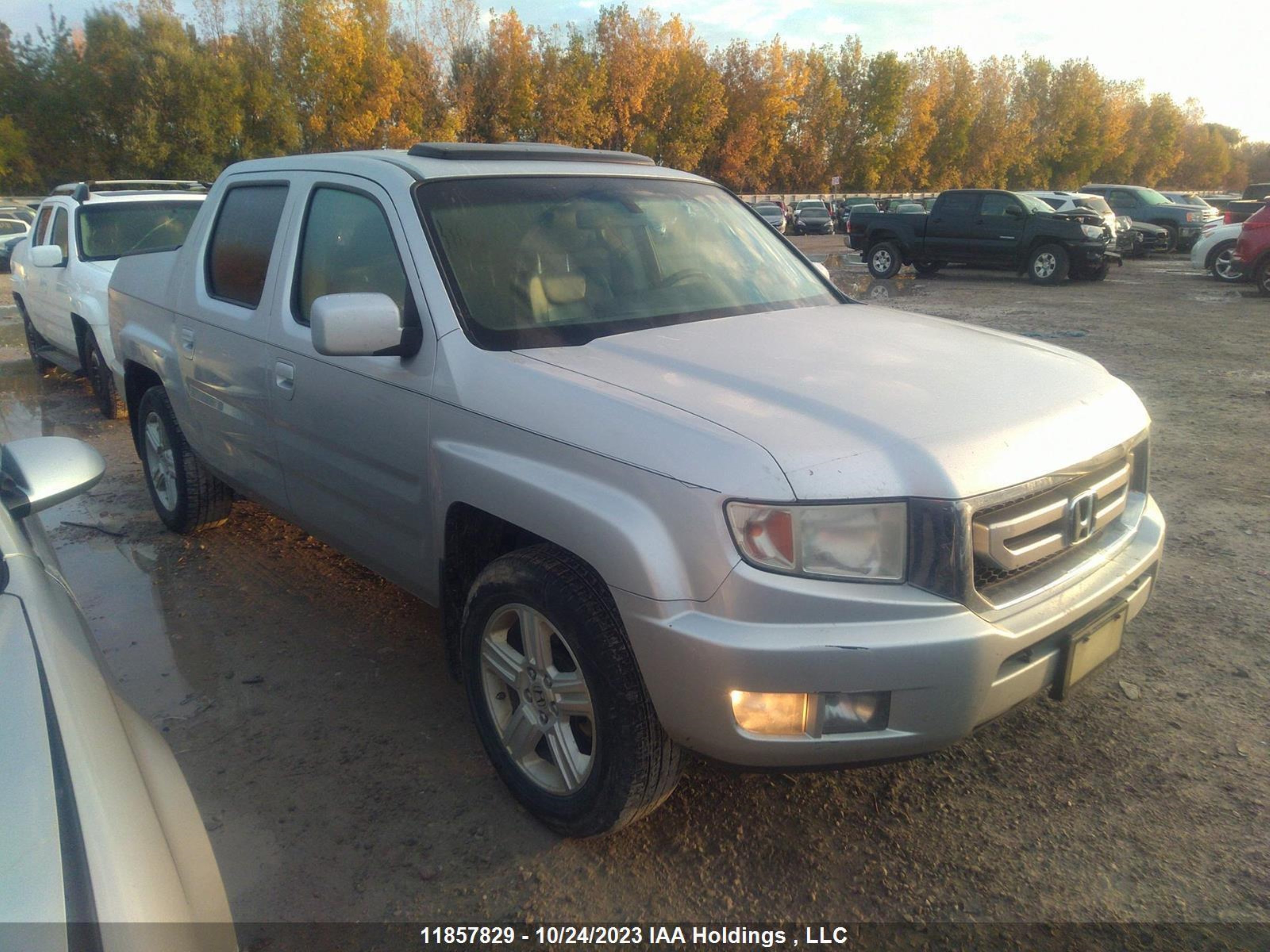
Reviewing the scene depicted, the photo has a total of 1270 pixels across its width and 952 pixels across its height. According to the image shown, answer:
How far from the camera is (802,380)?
2.49m

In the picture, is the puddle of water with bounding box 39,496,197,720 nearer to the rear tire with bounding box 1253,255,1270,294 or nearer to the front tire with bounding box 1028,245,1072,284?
the rear tire with bounding box 1253,255,1270,294

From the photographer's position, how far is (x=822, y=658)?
6.72ft

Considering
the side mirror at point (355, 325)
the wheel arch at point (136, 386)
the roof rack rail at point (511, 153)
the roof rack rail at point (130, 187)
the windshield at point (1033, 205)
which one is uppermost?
the roof rack rail at point (511, 153)

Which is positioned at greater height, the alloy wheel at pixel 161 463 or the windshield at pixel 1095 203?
the windshield at pixel 1095 203

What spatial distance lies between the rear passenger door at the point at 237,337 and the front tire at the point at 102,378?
12.1ft

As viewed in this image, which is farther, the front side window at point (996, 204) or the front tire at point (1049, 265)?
the front side window at point (996, 204)

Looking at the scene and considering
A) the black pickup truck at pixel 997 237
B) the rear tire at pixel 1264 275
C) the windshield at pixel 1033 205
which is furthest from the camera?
the windshield at pixel 1033 205

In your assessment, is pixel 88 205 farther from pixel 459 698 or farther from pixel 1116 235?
pixel 1116 235

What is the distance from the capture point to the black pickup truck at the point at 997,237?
18016 mm

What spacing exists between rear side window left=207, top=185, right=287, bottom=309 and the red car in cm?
1649

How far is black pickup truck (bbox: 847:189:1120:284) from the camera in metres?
18.0

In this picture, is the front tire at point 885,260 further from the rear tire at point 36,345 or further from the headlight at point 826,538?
the headlight at point 826,538

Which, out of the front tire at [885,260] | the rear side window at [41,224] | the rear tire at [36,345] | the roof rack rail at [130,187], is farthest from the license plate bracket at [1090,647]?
the front tire at [885,260]

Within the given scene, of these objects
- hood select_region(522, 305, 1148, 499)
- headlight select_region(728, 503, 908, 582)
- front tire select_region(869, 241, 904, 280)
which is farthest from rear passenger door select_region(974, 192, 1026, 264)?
headlight select_region(728, 503, 908, 582)
